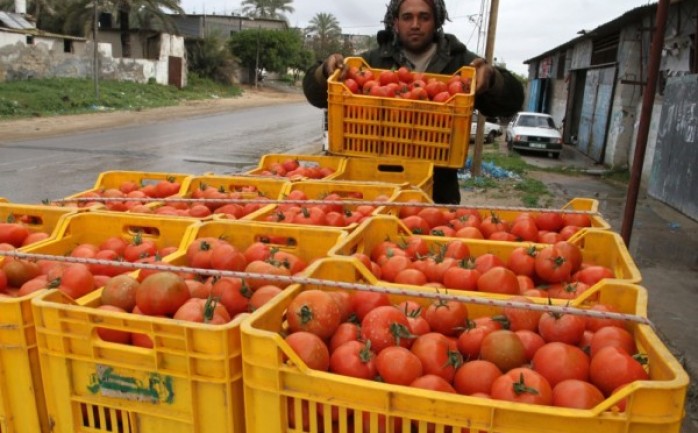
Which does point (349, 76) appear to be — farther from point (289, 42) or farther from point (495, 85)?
point (289, 42)

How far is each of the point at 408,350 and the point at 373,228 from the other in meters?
1.46

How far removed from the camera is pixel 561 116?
27.7 metres

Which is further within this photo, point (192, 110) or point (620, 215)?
point (192, 110)

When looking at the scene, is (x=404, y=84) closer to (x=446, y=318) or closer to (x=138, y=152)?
(x=446, y=318)

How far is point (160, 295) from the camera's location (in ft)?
7.25

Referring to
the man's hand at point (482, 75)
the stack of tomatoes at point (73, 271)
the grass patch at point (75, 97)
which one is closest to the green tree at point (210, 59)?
the grass patch at point (75, 97)

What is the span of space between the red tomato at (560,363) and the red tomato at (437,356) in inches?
10.0

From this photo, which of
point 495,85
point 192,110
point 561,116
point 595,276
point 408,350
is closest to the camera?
point 408,350

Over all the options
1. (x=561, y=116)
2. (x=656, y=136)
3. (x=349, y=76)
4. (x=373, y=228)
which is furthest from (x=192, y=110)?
(x=373, y=228)

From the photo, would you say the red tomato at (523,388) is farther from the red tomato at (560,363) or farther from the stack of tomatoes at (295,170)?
the stack of tomatoes at (295,170)

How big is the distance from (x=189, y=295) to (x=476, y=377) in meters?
1.11

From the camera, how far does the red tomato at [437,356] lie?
1948 mm

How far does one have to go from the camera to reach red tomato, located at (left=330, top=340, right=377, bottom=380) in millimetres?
1875

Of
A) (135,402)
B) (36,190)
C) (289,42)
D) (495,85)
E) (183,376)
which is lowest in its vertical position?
(36,190)
